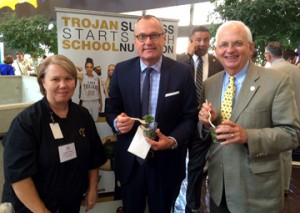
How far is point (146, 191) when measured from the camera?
84.4 inches

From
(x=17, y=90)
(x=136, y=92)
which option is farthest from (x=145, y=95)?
(x=17, y=90)

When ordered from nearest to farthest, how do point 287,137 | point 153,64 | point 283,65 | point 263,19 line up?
point 287,137 → point 153,64 → point 283,65 → point 263,19

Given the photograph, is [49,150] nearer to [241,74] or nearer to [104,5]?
[241,74]

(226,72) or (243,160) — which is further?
(226,72)

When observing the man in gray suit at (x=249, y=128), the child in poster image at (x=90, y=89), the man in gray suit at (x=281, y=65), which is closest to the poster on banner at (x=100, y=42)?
the child in poster image at (x=90, y=89)

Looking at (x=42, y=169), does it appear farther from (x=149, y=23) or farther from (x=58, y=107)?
(x=149, y=23)

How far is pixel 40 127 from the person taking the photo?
169 cm

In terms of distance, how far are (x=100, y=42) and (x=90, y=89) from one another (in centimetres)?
44

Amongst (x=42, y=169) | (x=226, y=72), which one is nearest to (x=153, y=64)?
(x=226, y=72)

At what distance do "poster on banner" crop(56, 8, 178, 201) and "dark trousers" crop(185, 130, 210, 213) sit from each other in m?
0.81

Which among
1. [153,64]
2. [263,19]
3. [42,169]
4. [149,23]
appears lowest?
[42,169]

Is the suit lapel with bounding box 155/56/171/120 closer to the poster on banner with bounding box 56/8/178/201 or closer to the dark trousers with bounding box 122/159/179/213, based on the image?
the dark trousers with bounding box 122/159/179/213

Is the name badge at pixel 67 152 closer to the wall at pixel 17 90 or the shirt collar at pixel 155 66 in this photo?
the shirt collar at pixel 155 66

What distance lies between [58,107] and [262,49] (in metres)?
4.04
